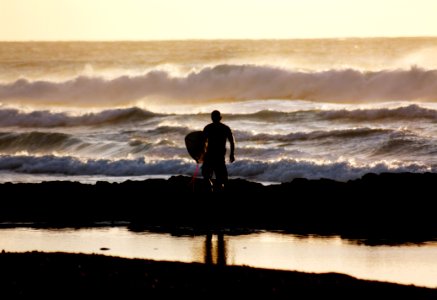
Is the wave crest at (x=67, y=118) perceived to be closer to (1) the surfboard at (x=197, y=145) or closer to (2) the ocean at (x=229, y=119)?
(2) the ocean at (x=229, y=119)

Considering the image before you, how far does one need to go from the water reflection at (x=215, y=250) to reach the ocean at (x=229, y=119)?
10238 mm

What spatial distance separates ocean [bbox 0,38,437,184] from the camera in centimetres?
2942

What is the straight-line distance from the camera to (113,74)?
62.0 metres

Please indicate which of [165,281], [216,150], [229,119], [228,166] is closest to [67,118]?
[229,119]

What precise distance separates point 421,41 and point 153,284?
89819 millimetres

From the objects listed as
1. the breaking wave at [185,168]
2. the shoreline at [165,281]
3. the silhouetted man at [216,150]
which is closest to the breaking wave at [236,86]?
the breaking wave at [185,168]

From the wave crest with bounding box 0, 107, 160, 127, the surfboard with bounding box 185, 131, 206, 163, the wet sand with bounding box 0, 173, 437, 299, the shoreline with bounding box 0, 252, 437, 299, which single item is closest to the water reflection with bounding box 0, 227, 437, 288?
the wet sand with bounding box 0, 173, 437, 299

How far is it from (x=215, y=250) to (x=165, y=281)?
3521 mm

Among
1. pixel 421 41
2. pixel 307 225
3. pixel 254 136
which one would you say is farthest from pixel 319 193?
pixel 421 41

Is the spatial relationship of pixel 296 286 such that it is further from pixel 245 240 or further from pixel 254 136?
pixel 254 136

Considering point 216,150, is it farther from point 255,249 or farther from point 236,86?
point 236,86

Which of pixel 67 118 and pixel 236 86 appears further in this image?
pixel 236 86

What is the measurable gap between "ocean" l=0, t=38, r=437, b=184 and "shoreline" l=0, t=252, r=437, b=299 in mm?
13938

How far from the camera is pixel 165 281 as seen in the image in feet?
39.5
